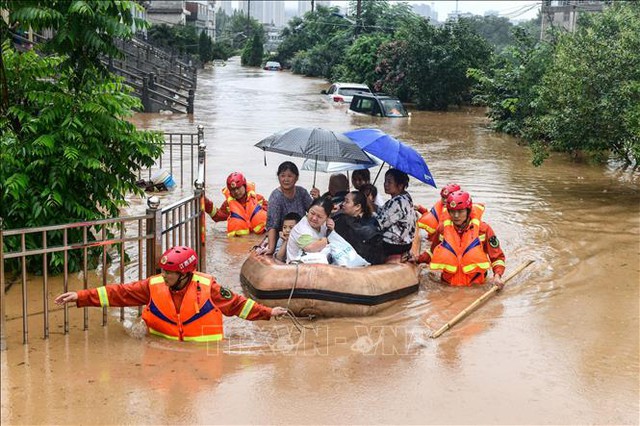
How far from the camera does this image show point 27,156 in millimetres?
8477

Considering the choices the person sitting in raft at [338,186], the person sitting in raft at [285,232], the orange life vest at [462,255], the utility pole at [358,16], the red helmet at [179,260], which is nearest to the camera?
the red helmet at [179,260]

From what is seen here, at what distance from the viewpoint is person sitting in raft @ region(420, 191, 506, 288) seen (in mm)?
9172

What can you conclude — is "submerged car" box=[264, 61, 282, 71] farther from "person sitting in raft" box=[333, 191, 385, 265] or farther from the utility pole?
"person sitting in raft" box=[333, 191, 385, 265]

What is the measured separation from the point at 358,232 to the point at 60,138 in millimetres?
3268

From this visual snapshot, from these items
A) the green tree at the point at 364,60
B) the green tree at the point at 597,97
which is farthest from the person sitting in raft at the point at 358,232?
the green tree at the point at 364,60

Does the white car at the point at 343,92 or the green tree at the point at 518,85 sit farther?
the white car at the point at 343,92

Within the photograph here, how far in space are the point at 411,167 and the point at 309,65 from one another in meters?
58.7

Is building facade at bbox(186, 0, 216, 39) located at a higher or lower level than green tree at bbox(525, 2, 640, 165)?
higher

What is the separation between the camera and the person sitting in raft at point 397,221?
358 inches

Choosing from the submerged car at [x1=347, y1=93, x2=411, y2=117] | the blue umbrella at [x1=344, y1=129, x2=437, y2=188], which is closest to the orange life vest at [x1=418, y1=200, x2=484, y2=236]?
the blue umbrella at [x1=344, y1=129, x2=437, y2=188]

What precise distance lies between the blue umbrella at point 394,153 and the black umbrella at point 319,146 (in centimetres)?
15

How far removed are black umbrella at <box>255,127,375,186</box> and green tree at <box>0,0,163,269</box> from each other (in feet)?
4.98

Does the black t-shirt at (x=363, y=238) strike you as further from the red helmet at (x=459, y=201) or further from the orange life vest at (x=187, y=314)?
the orange life vest at (x=187, y=314)

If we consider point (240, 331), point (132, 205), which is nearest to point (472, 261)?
point (240, 331)
